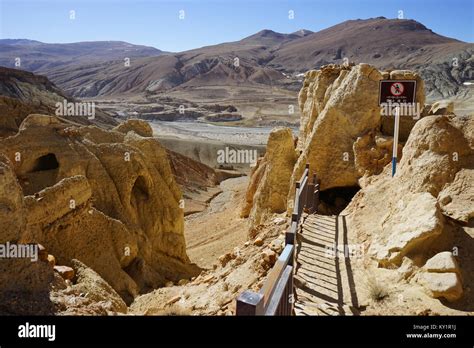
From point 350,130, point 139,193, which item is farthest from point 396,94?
point 139,193

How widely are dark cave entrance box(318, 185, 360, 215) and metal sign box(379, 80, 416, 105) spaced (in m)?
2.92

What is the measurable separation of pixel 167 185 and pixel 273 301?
12.5 metres

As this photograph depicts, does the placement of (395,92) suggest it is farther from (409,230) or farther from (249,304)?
(249,304)

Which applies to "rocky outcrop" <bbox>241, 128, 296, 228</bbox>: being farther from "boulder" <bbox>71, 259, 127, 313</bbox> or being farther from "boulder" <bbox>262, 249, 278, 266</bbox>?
"boulder" <bbox>262, 249, 278, 266</bbox>

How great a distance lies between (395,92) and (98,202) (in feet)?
27.4

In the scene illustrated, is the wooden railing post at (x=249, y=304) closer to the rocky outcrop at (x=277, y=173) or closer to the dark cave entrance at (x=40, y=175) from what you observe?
the dark cave entrance at (x=40, y=175)

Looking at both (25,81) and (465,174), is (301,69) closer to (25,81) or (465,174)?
(25,81)

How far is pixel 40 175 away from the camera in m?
11.7

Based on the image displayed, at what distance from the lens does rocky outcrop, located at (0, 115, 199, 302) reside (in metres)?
8.73

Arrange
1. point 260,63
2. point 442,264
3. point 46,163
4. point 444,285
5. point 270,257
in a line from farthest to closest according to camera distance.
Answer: point 260,63, point 46,163, point 270,257, point 442,264, point 444,285


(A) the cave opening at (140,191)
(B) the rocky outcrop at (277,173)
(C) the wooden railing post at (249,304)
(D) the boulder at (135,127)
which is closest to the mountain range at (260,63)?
(D) the boulder at (135,127)

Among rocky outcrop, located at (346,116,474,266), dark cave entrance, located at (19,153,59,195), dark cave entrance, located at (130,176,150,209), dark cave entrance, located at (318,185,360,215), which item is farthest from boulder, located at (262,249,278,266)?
dark cave entrance, located at (130,176,150,209)

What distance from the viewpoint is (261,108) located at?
9794 cm
